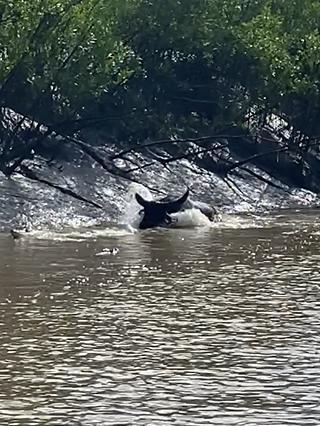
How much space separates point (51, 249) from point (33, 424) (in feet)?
38.2

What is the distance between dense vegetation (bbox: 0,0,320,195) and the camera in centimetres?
2883

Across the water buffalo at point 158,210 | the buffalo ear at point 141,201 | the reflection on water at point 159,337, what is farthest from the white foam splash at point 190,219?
the reflection on water at point 159,337

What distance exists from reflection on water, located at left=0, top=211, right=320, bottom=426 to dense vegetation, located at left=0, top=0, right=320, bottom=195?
8417 millimetres

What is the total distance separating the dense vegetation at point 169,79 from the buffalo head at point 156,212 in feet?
13.8

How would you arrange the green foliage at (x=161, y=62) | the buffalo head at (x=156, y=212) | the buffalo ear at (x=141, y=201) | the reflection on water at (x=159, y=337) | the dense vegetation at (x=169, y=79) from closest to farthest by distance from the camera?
1. the reflection on water at (x=159, y=337)
2. the buffalo head at (x=156, y=212)
3. the buffalo ear at (x=141, y=201)
4. the green foliage at (x=161, y=62)
5. the dense vegetation at (x=169, y=79)

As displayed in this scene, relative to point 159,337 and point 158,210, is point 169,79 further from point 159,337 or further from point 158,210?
point 159,337

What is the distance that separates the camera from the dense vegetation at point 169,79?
28828mm

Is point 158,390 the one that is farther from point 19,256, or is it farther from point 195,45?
point 195,45

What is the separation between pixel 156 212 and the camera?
26750 millimetres

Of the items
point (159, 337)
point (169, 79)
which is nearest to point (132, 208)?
point (169, 79)

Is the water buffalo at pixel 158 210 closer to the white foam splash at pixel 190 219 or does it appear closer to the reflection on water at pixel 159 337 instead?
the white foam splash at pixel 190 219

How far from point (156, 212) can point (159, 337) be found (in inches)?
541

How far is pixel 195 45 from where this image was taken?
113 feet

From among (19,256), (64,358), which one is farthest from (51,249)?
(64,358)
